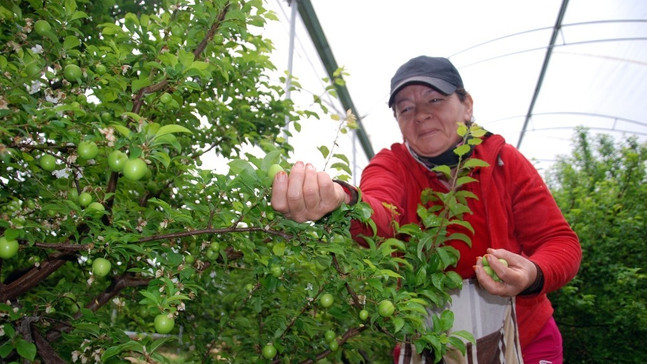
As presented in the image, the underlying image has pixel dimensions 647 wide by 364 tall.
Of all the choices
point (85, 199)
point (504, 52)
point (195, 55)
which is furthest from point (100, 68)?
point (504, 52)

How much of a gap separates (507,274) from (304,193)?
0.76 metres

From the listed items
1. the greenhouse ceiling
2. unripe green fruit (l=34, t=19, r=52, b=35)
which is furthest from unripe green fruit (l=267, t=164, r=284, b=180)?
the greenhouse ceiling

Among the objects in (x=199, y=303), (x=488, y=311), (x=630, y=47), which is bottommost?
(x=199, y=303)

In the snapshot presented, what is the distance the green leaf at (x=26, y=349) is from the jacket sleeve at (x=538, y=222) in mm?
1595

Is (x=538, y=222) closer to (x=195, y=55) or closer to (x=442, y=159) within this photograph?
(x=442, y=159)

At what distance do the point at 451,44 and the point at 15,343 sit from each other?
8.64m

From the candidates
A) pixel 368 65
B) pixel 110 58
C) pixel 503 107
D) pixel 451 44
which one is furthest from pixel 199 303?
pixel 503 107

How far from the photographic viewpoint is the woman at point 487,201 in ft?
4.98

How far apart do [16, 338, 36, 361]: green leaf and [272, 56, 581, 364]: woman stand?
0.98 meters

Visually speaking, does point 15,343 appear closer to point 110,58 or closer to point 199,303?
point 110,58

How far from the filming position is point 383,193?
66.6 inches

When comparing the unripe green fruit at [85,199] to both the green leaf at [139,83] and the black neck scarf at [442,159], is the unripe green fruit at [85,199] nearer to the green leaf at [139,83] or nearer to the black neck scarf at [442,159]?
the green leaf at [139,83]

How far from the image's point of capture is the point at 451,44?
8594 millimetres

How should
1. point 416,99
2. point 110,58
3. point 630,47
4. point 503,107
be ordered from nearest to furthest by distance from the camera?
point 110,58 → point 416,99 → point 630,47 → point 503,107
